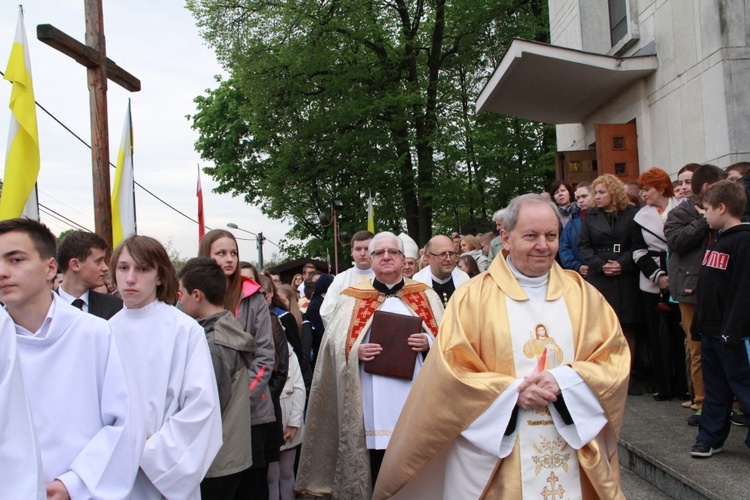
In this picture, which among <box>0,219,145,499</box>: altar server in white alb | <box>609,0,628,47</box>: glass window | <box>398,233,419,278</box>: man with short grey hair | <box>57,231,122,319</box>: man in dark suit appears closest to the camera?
<box>0,219,145,499</box>: altar server in white alb

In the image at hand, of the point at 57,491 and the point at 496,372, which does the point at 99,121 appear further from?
the point at 57,491

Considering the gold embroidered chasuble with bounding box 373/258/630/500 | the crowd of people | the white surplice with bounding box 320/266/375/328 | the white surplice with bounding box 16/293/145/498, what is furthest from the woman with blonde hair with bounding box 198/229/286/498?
→ the white surplice with bounding box 16/293/145/498

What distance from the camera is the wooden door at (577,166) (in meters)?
12.1

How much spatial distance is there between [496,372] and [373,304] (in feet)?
6.16

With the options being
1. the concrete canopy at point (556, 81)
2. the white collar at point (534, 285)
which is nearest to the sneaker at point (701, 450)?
the white collar at point (534, 285)

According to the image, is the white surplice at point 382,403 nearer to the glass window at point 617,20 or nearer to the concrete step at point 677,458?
the concrete step at point 677,458

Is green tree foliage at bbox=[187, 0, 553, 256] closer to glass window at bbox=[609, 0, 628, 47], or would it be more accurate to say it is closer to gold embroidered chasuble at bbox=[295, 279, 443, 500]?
glass window at bbox=[609, 0, 628, 47]

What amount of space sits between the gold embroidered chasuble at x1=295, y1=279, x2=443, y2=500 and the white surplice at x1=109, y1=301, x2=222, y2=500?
1.73m

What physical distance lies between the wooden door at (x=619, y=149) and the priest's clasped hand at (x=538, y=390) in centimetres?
854

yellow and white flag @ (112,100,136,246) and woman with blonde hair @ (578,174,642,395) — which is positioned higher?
yellow and white flag @ (112,100,136,246)

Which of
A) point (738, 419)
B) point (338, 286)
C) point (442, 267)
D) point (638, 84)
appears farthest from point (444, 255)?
point (638, 84)

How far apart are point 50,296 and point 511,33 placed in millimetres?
20175

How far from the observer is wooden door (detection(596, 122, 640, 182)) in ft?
36.4

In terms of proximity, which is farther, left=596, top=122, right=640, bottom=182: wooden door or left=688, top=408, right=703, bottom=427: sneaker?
left=596, top=122, right=640, bottom=182: wooden door
